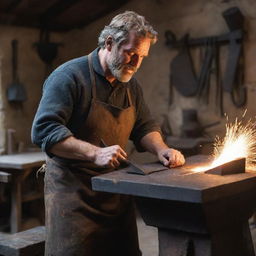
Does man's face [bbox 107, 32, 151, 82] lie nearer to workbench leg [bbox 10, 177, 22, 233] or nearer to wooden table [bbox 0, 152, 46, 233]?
wooden table [bbox 0, 152, 46, 233]

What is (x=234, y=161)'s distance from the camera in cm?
298

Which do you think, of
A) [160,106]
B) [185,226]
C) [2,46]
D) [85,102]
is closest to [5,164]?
[2,46]

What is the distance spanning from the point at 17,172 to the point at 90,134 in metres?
2.41

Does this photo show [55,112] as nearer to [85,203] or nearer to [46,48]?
[85,203]

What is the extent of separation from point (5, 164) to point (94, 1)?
2.22 m

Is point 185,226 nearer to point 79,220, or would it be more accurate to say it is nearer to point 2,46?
point 79,220

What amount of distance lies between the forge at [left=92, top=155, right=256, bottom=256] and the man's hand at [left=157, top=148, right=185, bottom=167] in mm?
60

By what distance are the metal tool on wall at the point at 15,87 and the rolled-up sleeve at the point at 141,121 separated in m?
2.96

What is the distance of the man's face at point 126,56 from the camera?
315 centimetres

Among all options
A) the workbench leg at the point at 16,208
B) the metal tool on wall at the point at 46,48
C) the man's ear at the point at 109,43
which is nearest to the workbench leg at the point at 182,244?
the man's ear at the point at 109,43

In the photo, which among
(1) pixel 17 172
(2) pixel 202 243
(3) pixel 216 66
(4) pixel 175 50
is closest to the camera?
(2) pixel 202 243

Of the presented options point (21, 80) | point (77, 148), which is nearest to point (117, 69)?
point (77, 148)

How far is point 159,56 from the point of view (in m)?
6.43

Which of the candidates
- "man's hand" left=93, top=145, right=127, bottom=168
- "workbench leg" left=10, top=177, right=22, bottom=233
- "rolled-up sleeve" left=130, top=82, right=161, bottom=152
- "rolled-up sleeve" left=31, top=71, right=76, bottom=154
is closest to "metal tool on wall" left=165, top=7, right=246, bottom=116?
"workbench leg" left=10, top=177, right=22, bottom=233
